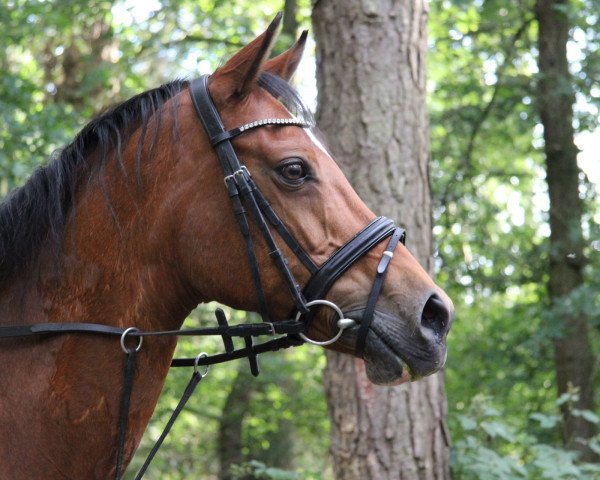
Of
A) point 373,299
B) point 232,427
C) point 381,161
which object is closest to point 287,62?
point 373,299

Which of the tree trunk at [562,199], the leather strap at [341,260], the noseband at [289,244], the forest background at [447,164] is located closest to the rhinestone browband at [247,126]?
the noseband at [289,244]

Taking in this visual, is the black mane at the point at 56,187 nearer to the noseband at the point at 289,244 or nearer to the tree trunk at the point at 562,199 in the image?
the noseband at the point at 289,244

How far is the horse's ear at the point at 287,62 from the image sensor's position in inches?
108

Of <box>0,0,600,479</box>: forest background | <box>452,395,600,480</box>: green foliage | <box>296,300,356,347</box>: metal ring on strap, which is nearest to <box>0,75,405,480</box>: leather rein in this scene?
<box>296,300,356,347</box>: metal ring on strap

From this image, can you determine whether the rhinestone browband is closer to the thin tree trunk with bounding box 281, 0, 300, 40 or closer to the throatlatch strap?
the throatlatch strap

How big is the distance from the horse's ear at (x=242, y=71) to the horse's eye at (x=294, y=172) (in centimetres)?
30

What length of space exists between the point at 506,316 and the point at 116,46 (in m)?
6.31

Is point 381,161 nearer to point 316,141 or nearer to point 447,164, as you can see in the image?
point 316,141

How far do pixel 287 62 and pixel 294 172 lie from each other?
53 cm

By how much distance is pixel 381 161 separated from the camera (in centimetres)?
463

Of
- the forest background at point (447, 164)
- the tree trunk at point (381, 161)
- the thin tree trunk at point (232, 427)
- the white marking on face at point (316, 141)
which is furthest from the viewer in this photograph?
the thin tree trunk at point (232, 427)

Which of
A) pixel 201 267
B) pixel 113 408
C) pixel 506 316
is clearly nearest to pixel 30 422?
pixel 113 408

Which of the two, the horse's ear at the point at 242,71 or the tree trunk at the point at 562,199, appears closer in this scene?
the horse's ear at the point at 242,71

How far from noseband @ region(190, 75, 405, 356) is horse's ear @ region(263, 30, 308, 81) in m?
0.31
